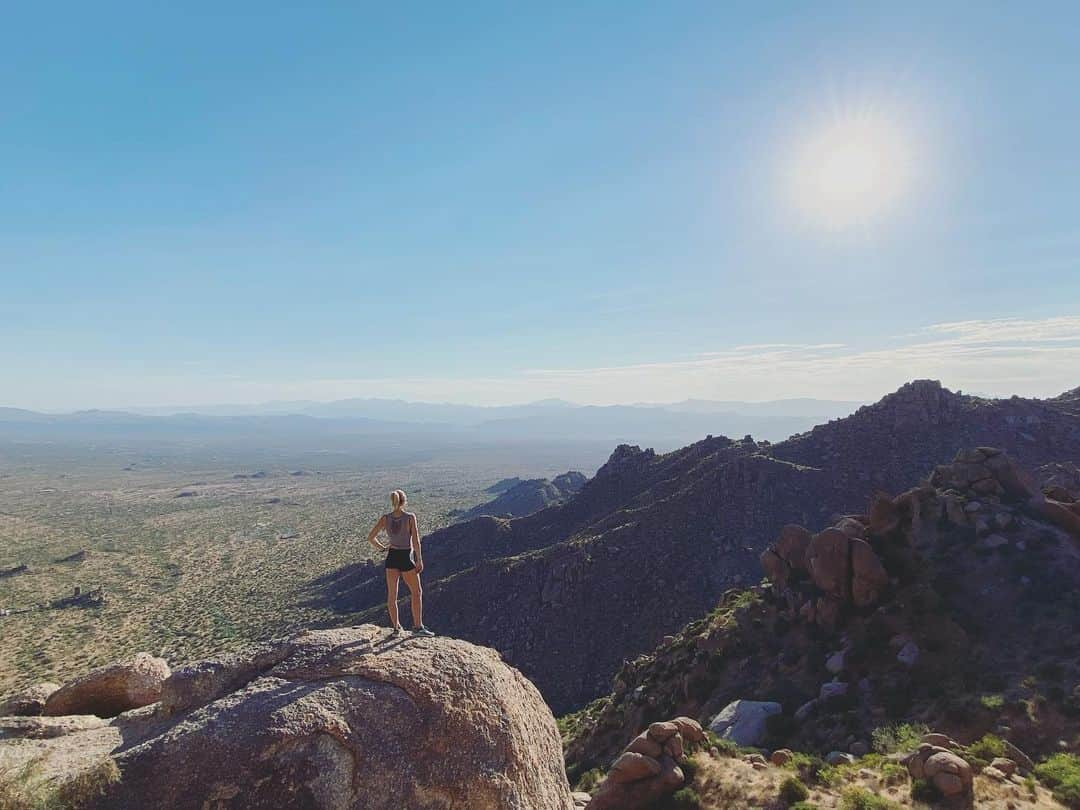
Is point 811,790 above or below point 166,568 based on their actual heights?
above

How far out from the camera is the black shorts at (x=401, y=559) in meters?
10.1

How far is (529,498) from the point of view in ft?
392

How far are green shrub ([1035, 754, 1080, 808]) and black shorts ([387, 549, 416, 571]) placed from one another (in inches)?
553

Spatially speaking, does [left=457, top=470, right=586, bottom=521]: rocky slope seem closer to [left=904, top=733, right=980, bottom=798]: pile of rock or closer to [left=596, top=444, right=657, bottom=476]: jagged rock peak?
[left=596, top=444, right=657, bottom=476]: jagged rock peak

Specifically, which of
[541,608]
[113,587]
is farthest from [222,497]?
[541,608]

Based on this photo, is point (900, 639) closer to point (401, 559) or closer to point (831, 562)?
point (831, 562)

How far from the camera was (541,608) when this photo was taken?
4100 cm

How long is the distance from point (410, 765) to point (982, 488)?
90.1 ft

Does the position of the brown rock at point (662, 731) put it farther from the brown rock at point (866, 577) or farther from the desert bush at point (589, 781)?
the brown rock at point (866, 577)

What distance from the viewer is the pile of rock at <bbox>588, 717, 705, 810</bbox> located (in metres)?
12.8

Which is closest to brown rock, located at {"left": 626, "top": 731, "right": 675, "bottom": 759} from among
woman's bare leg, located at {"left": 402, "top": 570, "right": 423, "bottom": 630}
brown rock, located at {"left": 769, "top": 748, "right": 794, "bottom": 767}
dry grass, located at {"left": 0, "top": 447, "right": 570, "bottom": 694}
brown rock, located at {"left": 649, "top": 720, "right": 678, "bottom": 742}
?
brown rock, located at {"left": 649, "top": 720, "right": 678, "bottom": 742}

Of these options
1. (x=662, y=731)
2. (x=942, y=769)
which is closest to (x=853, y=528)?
(x=942, y=769)

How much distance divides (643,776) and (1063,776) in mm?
8982

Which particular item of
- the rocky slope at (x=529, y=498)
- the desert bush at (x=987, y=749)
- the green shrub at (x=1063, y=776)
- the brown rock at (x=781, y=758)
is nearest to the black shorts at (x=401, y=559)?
the brown rock at (x=781, y=758)
